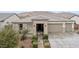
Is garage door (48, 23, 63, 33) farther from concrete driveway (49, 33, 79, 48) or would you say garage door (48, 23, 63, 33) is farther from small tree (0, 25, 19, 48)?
small tree (0, 25, 19, 48)

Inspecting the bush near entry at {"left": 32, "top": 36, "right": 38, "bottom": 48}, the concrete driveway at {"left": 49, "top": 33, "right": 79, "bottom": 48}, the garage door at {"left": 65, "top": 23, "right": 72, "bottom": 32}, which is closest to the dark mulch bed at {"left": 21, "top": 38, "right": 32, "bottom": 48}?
the bush near entry at {"left": 32, "top": 36, "right": 38, "bottom": 48}

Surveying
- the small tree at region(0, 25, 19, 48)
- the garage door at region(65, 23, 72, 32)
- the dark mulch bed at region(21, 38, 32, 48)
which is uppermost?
the garage door at region(65, 23, 72, 32)

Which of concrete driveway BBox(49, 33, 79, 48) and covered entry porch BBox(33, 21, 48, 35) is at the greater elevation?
covered entry porch BBox(33, 21, 48, 35)

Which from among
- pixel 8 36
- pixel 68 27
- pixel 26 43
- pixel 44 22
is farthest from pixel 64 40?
pixel 8 36

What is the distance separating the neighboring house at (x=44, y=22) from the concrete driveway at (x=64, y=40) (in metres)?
0.07

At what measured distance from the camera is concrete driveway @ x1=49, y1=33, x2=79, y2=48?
6.56 feet

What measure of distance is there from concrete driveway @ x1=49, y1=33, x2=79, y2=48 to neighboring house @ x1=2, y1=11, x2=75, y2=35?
70mm

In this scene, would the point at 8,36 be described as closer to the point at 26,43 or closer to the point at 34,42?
the point at 26,43

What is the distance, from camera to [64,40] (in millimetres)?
2023
